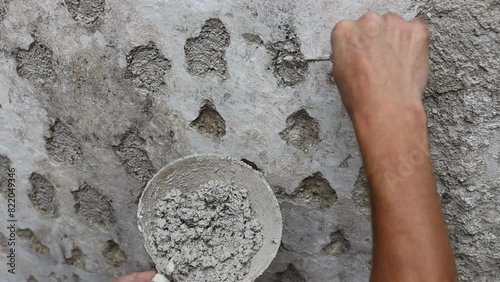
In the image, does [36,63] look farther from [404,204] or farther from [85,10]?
[404,204]

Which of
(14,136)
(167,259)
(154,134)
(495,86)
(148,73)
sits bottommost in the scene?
(167,259)

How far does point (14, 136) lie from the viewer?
4.91ft

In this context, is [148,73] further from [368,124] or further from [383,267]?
[383,267]

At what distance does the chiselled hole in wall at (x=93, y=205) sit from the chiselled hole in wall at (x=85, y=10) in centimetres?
41

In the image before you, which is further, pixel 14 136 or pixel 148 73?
Result: pixel 14 136

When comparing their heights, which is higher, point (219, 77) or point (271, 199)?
point (219, 77)

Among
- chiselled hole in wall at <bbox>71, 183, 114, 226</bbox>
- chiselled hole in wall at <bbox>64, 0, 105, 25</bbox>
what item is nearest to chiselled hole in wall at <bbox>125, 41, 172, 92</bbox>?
chiselled hole in wall at <bbox>64, 0, 105, 25</bbox>

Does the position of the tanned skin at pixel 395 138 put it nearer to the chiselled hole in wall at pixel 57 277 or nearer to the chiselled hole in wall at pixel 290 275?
the chiselled hole in wall at pixel 290 275

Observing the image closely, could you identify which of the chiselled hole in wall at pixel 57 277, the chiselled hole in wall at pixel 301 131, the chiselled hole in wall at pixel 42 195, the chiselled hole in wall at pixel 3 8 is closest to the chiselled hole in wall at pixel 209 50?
the chiselled hole in wall at pixel 301 131

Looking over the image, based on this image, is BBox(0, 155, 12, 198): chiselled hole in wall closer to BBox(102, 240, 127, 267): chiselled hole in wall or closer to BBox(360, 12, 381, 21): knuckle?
BBox(102, 240, 127, 267): chiselled hole in wall

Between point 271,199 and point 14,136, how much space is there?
2.16 feet

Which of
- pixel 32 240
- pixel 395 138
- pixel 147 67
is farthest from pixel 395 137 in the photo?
pixel 32 240

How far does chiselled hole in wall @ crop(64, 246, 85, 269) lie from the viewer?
5.33 feet

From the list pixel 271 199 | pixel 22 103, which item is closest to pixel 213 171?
pixel 271 199
